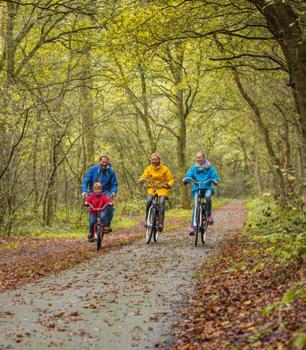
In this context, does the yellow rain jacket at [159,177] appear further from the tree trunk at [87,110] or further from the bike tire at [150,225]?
the tree trunk at [87,110]

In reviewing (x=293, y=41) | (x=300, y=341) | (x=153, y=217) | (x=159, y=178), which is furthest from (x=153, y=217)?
(x=300, y=341)

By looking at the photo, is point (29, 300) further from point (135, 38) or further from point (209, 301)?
point (135, 38)

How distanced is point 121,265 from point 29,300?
283cm

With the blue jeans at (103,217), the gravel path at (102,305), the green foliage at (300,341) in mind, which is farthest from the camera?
the blue jeans at (103,217)

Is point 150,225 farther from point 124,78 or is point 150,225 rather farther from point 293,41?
point 293,41

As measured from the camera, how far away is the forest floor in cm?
462

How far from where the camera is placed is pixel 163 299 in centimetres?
645

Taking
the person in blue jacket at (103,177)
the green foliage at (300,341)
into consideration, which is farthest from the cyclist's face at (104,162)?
the green foliage at (300,341)

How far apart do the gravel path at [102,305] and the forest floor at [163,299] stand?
12 millimetres

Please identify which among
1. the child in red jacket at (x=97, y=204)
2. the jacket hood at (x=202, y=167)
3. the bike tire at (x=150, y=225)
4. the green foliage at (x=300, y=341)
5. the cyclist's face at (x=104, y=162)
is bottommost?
the green foliage at (x=300, y=341)

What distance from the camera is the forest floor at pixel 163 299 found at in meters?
4.62

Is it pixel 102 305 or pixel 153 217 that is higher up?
pixel 153 217

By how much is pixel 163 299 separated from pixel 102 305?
839mm

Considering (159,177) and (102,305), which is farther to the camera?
(159,177)
